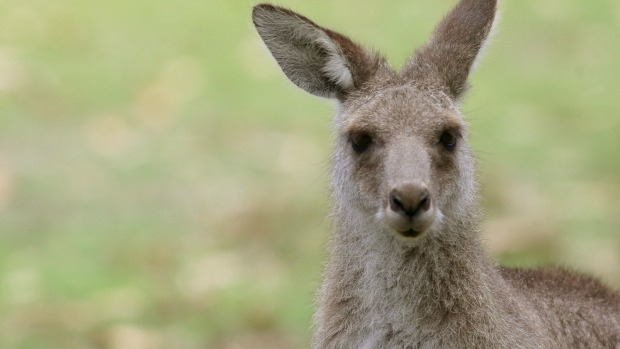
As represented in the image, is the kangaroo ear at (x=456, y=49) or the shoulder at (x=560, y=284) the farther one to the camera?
the shoulder at (x=560, y=284)

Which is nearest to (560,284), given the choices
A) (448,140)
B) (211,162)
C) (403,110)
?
(448,140)

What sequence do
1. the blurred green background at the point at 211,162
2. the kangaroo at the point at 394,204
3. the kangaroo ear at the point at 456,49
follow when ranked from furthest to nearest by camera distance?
the blurred green background at the point at 211,162, the kangaroo ear at the point at 456,49, the kangaroo at the point at 394,204

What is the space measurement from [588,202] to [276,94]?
326cm

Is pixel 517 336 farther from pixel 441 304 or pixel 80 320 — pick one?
pixel 80 320

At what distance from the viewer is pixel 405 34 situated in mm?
14445

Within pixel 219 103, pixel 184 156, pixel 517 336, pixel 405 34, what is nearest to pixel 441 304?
pixel 517 336

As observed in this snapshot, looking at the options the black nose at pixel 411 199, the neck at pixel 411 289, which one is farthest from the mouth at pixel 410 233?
the neck at pixel 411 289

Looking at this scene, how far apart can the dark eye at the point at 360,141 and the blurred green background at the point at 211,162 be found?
0.69 m

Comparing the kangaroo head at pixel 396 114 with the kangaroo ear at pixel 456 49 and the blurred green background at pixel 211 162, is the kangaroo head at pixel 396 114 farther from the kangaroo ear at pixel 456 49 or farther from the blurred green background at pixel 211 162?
the blurred green background at pixel 211 162

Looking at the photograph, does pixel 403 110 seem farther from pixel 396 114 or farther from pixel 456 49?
pixel 456 49

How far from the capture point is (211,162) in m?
12.1

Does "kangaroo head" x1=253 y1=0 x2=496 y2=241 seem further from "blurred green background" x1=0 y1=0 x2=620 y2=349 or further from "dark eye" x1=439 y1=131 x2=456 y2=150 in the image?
"blurred green background" x1=0 y1=0 x2=620 y2=349

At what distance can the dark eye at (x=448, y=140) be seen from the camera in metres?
6.77

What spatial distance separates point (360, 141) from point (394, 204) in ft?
1.86
